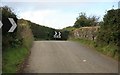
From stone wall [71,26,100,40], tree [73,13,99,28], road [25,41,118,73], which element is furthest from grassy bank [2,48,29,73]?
tree [73,13,99,28]

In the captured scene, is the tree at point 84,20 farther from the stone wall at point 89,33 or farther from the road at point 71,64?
the road at point 71,64

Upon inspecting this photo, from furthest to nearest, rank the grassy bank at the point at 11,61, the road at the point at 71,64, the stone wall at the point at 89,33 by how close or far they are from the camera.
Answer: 1. the stone wall at the point at 89,33
2. the road at the point at 71,64
3. the grassy bank at the point at 11,61

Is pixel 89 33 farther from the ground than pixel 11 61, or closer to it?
farther from the ground

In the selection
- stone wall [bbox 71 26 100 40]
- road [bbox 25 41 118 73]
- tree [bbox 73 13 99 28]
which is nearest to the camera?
road [bbox 25 41 118 73]

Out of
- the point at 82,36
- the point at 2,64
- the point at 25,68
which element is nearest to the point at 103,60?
the point at 25,68

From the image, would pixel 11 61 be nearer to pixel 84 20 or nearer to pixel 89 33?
pixel 89 33

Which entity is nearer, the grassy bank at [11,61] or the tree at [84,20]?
the grassy bank at [11,61]

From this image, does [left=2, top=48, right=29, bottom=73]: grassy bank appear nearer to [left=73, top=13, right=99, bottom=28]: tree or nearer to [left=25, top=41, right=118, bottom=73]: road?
[left=25, top=41, right=118, bottom=73]: road

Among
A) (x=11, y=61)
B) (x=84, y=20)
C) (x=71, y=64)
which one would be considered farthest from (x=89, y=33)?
(x=84, y=20)

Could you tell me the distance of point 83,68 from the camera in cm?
1636

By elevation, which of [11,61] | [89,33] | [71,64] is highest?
[89,33]

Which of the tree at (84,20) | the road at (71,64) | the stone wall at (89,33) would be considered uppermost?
the tree at (84,20)

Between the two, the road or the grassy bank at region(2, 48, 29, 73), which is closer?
the grassy bank at region(2, 48, 29, 73)

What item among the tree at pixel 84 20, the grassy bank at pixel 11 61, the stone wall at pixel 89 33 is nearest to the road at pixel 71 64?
the grassy bank at pixel 11 61
